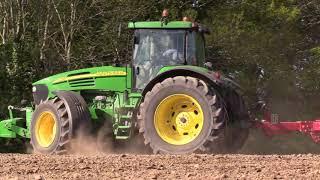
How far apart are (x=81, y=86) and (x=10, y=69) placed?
18.8ft

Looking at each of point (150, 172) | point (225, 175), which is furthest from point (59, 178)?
point (225, 175)

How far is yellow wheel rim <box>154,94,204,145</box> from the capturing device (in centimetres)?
911

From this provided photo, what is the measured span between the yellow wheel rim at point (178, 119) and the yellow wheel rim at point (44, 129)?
2221 mm

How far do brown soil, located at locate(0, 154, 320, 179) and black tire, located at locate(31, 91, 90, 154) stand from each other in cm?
180

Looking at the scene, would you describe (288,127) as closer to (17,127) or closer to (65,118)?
(65,118)

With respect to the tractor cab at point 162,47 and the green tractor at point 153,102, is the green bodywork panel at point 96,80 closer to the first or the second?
the green tractor at point 153,102

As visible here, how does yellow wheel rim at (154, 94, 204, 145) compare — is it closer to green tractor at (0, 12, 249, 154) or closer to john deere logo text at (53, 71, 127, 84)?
green tractor at (0, 12, 249, 154)

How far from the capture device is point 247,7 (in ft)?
58.8

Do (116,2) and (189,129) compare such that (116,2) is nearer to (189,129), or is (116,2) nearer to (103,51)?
(103,51)

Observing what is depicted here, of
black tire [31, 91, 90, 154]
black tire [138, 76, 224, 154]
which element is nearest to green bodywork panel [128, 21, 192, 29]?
black tire [138, 76, 224, 154]

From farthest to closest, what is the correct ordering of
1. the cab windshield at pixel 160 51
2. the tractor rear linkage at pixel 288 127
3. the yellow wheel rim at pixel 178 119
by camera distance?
the tractor rear linkage at pixel 288 127 → the cab windshield at pixel 160 51 → the yellow wheel rim at pixel 178 119

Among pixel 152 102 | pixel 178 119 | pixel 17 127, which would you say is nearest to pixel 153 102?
pixel 152 102

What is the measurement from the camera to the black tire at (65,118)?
9.80m

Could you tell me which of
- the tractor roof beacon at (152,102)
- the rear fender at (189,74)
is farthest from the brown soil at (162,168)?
the rear fender at (189,74)
